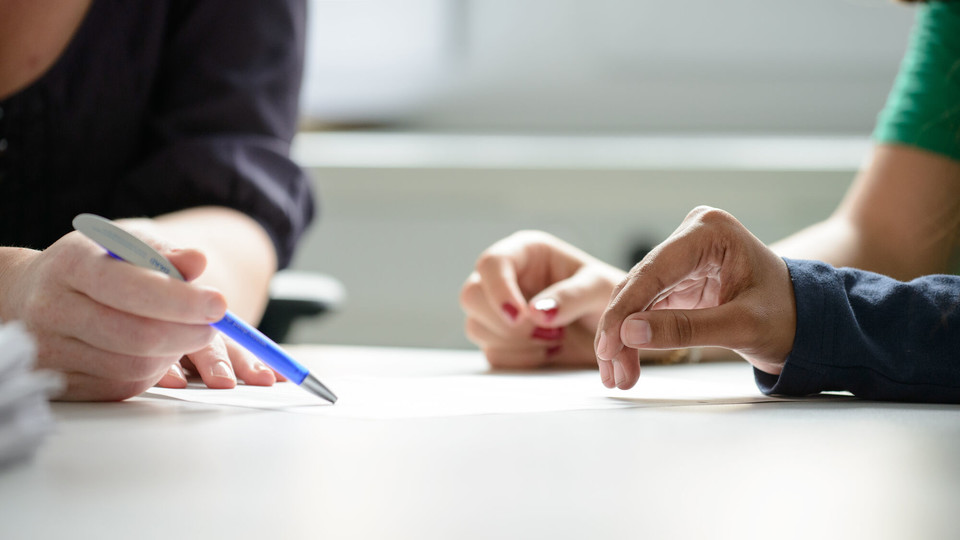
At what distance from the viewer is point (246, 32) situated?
34.0 inches

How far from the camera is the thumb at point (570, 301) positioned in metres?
0.70

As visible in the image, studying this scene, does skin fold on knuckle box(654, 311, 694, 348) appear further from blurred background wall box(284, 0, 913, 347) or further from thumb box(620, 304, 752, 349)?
blurred background wall box(284, 0, 913, 347)

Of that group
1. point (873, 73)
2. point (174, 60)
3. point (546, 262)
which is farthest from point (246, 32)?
point (873, 73)

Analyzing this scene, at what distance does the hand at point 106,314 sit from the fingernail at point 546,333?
1.14 feet

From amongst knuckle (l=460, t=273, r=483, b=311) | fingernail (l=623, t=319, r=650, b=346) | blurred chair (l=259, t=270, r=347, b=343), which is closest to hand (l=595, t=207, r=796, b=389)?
fingernail (l=623, t=319, r=650, b=346)

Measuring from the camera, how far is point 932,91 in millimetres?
825

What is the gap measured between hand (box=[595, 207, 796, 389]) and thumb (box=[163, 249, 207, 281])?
21 cm

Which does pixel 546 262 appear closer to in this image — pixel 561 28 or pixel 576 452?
pixel 576 452

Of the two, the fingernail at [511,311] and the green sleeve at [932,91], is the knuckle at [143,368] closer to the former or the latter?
the fingernail at [511,311]

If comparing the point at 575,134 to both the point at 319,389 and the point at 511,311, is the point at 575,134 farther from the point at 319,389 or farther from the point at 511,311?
the point at 319,389

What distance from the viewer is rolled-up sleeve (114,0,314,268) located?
0.81 m

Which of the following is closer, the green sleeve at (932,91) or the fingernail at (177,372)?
the fingernail at (177,372)

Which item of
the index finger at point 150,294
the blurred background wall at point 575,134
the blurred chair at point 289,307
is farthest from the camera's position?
the blurred background wall at point 575,134

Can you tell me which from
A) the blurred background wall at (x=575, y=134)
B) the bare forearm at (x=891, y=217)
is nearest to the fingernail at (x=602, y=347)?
the bare forearm at (x=891, y=217)
